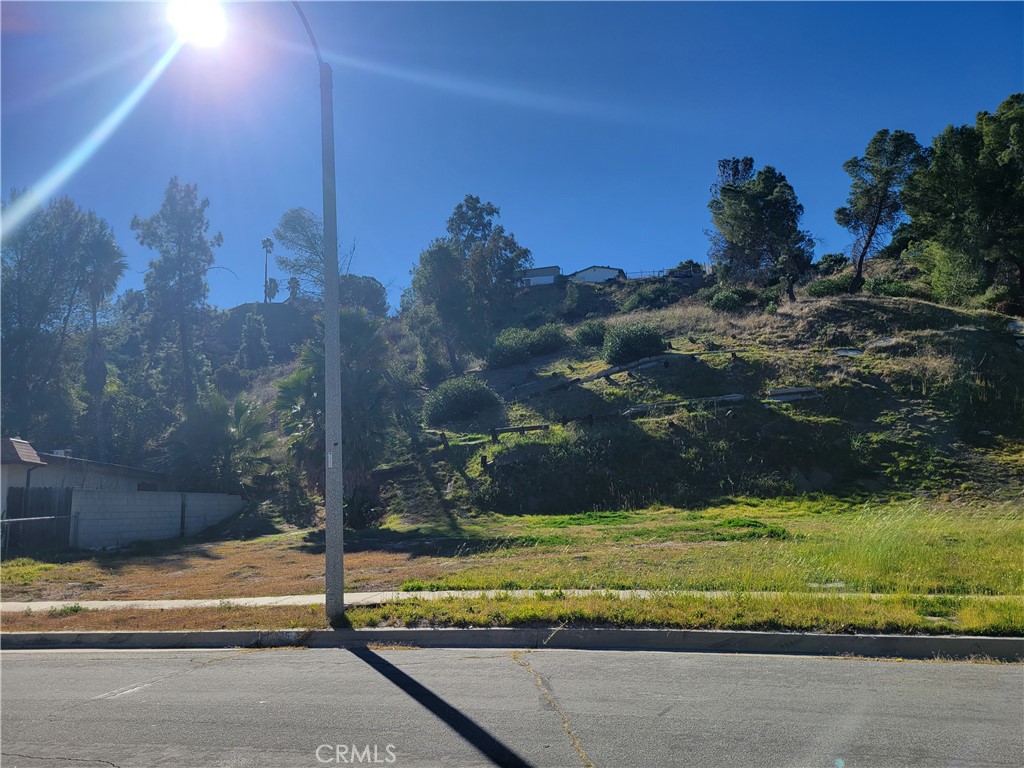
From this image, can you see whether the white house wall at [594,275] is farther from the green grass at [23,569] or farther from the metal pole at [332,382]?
the metal pole at [332,382]

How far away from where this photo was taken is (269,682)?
6.79 meters

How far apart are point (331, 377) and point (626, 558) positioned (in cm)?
704

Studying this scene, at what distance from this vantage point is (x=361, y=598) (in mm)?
10844

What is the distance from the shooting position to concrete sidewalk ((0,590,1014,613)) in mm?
9320

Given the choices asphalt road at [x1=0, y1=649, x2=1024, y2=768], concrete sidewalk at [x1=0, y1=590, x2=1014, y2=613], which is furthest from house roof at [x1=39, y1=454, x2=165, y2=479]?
asphalt road at [x1=0, y1=649, x2=1024, y2=768]

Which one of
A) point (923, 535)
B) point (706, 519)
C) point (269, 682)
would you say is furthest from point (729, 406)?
point (269, 682)

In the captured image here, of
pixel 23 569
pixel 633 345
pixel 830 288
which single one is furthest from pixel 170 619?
pixel 830 288

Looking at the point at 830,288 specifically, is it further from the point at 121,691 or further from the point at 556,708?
the point at 121,691

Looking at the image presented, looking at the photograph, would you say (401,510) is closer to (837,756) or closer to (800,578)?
(800,578)

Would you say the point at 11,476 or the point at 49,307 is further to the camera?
the point at 49,307

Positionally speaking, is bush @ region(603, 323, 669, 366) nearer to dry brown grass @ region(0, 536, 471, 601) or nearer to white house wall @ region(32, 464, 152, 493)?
dry brown grass @ region(0, 536, 471, 601)

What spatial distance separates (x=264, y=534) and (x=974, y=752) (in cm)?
2678

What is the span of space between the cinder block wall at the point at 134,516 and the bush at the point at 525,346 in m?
20.9

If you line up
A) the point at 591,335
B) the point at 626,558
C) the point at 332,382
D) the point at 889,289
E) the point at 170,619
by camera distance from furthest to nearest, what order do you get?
the point at 591,335, the point at 889,289, the point at 626,558, the point at 170,619, the point at 332,382
